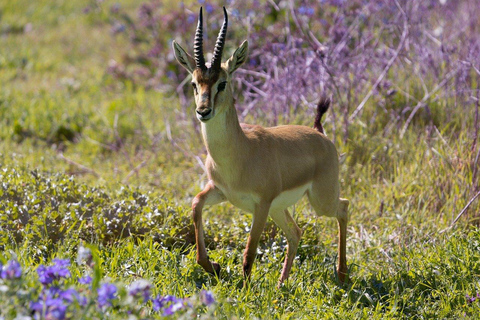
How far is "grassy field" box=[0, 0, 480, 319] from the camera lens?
3576 mm

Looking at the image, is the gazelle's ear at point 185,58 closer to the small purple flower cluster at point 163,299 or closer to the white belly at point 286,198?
the white belly at point 286,198

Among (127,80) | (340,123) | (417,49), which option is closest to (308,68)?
(340,123)

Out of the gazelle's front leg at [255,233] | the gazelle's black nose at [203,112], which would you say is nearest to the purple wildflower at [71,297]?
the gazelle's black nose at [203,112]

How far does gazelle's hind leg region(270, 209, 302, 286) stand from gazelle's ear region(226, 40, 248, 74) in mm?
1032

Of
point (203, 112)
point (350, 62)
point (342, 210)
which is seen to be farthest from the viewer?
point (350, 62)

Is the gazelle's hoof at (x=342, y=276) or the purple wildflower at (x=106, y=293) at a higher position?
the purple wildflower at (x=106, y=293)

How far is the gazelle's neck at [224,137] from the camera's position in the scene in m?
3.68

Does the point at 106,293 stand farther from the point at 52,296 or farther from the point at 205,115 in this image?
the point at 205,115

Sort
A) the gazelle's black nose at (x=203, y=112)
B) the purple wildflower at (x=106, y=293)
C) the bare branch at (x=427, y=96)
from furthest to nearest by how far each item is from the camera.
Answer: the bare branch at (x=427, y=96) → the gazelle's black nose at (x=203, y=112) → the purple wildflower at (x=106, y=293)

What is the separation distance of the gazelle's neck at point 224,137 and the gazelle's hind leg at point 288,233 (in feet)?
2.23

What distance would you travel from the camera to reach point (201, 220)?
152 inches

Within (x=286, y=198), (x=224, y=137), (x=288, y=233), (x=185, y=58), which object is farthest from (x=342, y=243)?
(x=185, y=58)

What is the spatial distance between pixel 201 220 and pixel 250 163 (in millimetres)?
466

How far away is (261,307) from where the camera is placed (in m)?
3.48
